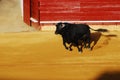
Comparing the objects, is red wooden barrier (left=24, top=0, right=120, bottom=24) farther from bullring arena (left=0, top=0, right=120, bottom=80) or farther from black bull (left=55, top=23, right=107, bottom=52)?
black bull (left=55, top=23, right=107, bottom=52)

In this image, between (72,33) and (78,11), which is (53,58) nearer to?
(72,33)

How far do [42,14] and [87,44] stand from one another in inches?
155

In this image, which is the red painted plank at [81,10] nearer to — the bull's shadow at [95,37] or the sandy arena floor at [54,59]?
the bull's shadow at [95,37]

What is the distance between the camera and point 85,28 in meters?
13.6

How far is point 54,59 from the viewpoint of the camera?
12500 mm

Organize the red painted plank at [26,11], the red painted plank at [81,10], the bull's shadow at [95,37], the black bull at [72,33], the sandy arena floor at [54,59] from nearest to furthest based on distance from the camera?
the sandy arena floor at [54,59]
the black bull at [72,33]
the bull's shadow at [95,37]
the red painted plank at [81,10]
the red painted plank at [26,11]

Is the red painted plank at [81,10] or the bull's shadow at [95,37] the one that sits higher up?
the red painted plank at [81,10]

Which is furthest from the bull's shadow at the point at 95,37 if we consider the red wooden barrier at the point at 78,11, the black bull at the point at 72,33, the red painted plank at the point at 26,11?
the red painted plank at the point at 26,11

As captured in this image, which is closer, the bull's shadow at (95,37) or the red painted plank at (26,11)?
the bull's shadow at (95,37)

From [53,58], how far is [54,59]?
0.43 feet

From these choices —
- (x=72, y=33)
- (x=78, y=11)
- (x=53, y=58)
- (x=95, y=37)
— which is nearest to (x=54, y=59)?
(x=53, y=58)

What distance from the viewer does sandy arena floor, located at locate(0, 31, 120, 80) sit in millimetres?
10869

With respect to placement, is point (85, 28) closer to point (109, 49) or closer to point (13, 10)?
point (109, 49)

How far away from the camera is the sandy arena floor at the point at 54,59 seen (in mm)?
10869
